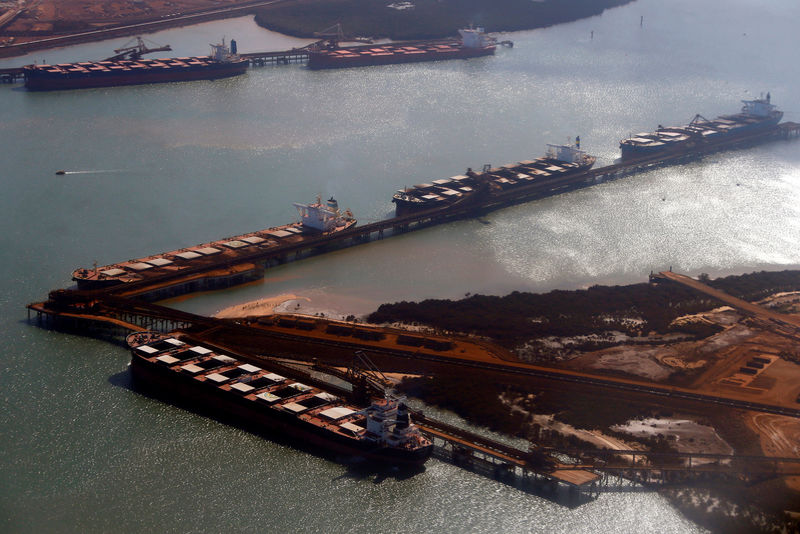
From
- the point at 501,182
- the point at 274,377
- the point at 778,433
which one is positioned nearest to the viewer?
the point at 778,433

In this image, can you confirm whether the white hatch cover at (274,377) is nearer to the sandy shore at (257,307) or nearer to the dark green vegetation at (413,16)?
the sandy shore at (257,307)

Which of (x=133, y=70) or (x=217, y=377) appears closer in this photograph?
(x=217, y=377)

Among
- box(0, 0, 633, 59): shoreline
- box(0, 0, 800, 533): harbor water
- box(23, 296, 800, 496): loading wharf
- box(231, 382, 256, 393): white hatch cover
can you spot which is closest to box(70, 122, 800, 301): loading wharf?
box(0, 0, 800, 533): harbor water

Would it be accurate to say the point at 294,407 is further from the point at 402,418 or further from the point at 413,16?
the point at 413,16

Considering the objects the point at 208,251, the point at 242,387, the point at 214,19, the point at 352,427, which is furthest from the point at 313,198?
the point at 214,19

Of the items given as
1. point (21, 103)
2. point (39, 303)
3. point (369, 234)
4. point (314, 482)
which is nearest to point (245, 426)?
point (314, 482)

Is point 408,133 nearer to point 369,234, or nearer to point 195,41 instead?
point 369,234
